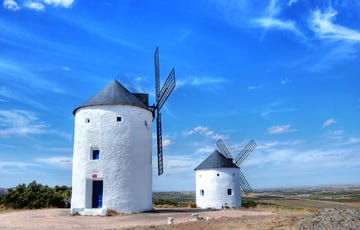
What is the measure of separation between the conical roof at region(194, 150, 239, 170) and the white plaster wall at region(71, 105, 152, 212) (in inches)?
441

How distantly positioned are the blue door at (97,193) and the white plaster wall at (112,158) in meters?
0.25

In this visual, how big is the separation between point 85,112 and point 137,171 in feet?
15.2

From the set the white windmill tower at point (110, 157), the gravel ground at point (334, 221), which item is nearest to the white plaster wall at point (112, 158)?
the white windmill tower at point (110, 157)

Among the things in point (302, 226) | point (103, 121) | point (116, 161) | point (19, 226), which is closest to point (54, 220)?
point (19, 226)

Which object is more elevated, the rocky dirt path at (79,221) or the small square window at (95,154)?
the small square window at (95,154)

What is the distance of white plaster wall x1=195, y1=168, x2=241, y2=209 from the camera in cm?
2975

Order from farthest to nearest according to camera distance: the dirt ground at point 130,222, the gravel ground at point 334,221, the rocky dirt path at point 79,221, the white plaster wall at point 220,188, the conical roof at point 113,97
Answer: the white plaster wall at point 220,188
the conical roof at point 113,97
the rocky dirt path at point 79,221
the dirt ground at point 130,222
the gravel ground at point 334,221

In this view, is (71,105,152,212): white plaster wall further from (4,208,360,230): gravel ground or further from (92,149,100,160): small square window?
(4,208,360,230): gravel ground

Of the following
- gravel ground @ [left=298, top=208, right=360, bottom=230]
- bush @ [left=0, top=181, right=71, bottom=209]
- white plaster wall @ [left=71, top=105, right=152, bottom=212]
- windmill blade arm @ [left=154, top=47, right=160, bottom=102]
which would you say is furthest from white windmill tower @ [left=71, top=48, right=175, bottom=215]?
gravel ground @ [left=298, top=208, right=360, bottom=230]

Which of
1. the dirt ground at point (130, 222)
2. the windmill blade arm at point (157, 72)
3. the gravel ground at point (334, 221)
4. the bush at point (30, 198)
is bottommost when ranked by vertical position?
the dirt ground at point (130, 222)

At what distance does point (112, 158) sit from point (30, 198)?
8.85 m

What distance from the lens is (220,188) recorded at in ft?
98.0

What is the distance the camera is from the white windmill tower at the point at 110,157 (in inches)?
751

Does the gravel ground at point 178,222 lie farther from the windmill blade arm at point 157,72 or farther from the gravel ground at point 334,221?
the windmill blade arm at point 157,72
